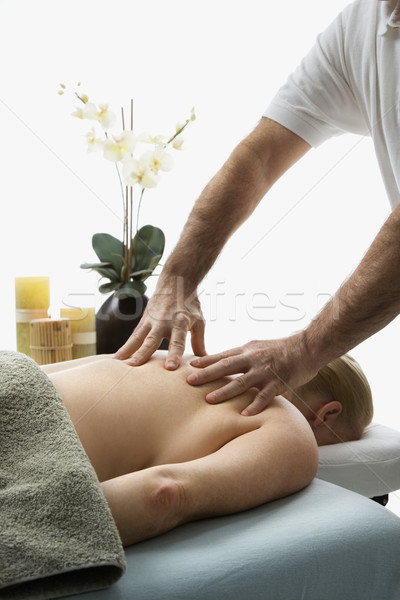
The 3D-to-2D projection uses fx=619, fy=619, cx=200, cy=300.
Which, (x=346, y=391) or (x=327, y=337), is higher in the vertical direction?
(x=327, y=337)

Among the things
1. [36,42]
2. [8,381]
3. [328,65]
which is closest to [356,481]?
[8,381]

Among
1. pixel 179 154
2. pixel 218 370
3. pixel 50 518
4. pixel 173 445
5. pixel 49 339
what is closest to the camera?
pixel 50 518

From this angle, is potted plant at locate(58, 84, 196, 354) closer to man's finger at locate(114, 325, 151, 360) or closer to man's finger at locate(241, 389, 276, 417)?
man's finger at locate(114, 325, 151, 360)

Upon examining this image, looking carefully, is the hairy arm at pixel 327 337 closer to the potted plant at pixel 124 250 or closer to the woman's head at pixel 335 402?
the woman's head at pixel 335 402

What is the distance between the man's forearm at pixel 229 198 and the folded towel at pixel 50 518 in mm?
825

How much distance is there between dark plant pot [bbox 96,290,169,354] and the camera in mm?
1753

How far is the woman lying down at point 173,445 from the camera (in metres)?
0.87

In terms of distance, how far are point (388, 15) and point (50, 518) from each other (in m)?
1.40

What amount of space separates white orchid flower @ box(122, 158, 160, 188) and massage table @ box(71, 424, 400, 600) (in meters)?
1.04

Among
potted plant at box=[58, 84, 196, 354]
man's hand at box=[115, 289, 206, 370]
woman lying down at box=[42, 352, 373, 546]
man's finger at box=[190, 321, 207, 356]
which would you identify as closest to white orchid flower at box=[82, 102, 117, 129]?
potted plant at box=[58, 84, 196, 354]

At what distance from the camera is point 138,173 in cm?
176

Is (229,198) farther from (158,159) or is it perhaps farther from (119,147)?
(119,147)

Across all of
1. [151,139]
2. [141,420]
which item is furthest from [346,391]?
[151,139]

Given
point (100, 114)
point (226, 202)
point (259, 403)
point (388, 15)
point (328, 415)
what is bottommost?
point (328, 415)
